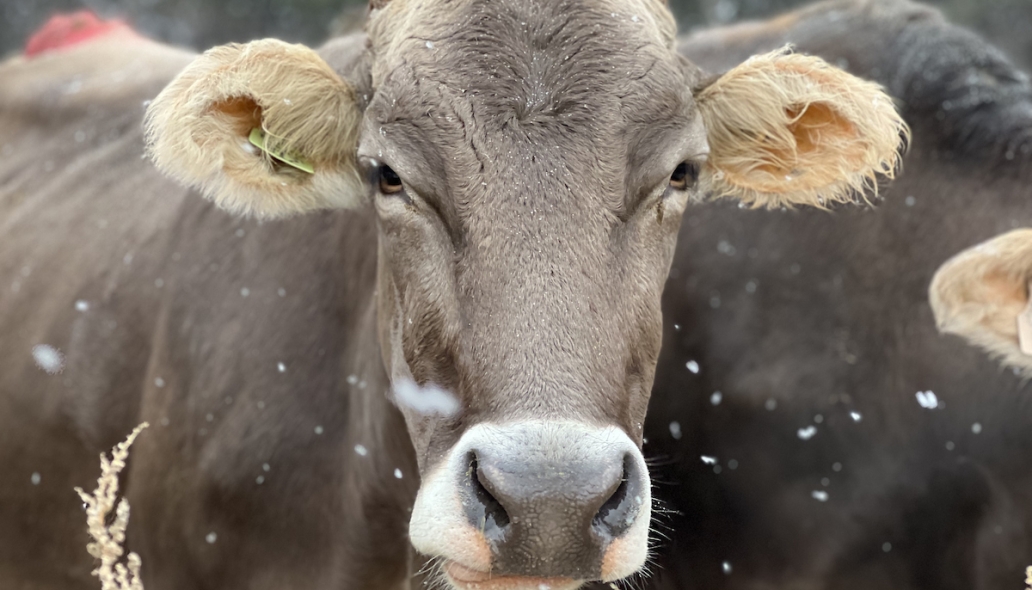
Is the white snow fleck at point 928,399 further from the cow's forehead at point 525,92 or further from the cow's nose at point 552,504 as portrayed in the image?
the cow's nose at point 552,504

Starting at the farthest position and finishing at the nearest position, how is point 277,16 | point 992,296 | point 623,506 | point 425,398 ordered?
1. point 277,16
2. point 992,296
3. point 425,398
4. point 623,506

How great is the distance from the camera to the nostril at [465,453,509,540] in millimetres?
2299

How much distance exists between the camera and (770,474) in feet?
14.0

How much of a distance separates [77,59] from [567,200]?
4474 millimetres

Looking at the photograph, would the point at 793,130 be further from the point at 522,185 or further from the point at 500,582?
the point at 500,582

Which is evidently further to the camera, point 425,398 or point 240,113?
point 240,113

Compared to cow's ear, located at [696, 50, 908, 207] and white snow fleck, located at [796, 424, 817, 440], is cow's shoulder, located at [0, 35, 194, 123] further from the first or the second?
white snow fleck, located at [796, 424, 817, 440]

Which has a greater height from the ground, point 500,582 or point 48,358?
point 500,582

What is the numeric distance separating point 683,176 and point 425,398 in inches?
36.0

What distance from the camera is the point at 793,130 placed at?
10.7 feet

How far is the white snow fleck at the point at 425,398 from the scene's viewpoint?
105 inches

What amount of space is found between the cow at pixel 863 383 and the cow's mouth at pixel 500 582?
1.88 meters

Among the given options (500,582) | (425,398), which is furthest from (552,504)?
(425,398)

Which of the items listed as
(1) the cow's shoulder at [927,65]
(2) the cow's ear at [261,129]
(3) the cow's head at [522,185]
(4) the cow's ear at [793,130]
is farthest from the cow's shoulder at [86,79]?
(4) the cow's ear at [793,130]
